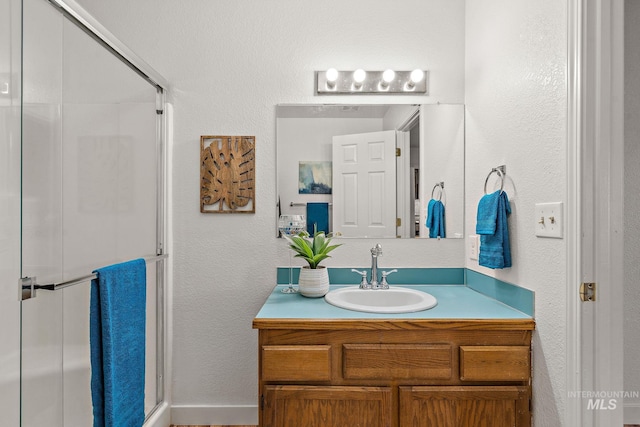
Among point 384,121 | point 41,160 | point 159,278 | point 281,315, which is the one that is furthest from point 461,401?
point 41,160

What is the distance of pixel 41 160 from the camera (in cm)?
116

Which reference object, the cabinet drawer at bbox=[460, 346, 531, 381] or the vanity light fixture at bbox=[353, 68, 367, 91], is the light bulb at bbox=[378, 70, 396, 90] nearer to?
the vanity light fixture at bbox=[353, 68, 367, 91]

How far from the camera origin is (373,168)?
78.0 inches

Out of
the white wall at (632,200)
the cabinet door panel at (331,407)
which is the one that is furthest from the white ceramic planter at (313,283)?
the white wall at (632,200)

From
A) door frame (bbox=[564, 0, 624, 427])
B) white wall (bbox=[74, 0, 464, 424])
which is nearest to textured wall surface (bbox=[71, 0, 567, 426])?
white wall (bbox=[74, 0, 464, 424])

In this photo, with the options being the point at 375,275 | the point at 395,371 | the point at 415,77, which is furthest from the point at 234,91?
the point at 395,371

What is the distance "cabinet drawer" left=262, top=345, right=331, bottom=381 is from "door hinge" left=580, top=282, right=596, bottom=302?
83cm

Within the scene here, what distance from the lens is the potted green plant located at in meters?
1.73

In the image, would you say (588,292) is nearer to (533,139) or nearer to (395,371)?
(533,139)

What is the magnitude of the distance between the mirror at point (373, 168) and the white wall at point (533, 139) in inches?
9.3

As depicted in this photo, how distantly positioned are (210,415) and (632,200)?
2443 mm

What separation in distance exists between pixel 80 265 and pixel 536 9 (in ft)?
5.98

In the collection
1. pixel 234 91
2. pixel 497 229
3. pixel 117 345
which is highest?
pixel 234 91

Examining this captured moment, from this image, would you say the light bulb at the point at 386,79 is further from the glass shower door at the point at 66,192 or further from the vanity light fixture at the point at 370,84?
the glass shower door at the point at 66,192
